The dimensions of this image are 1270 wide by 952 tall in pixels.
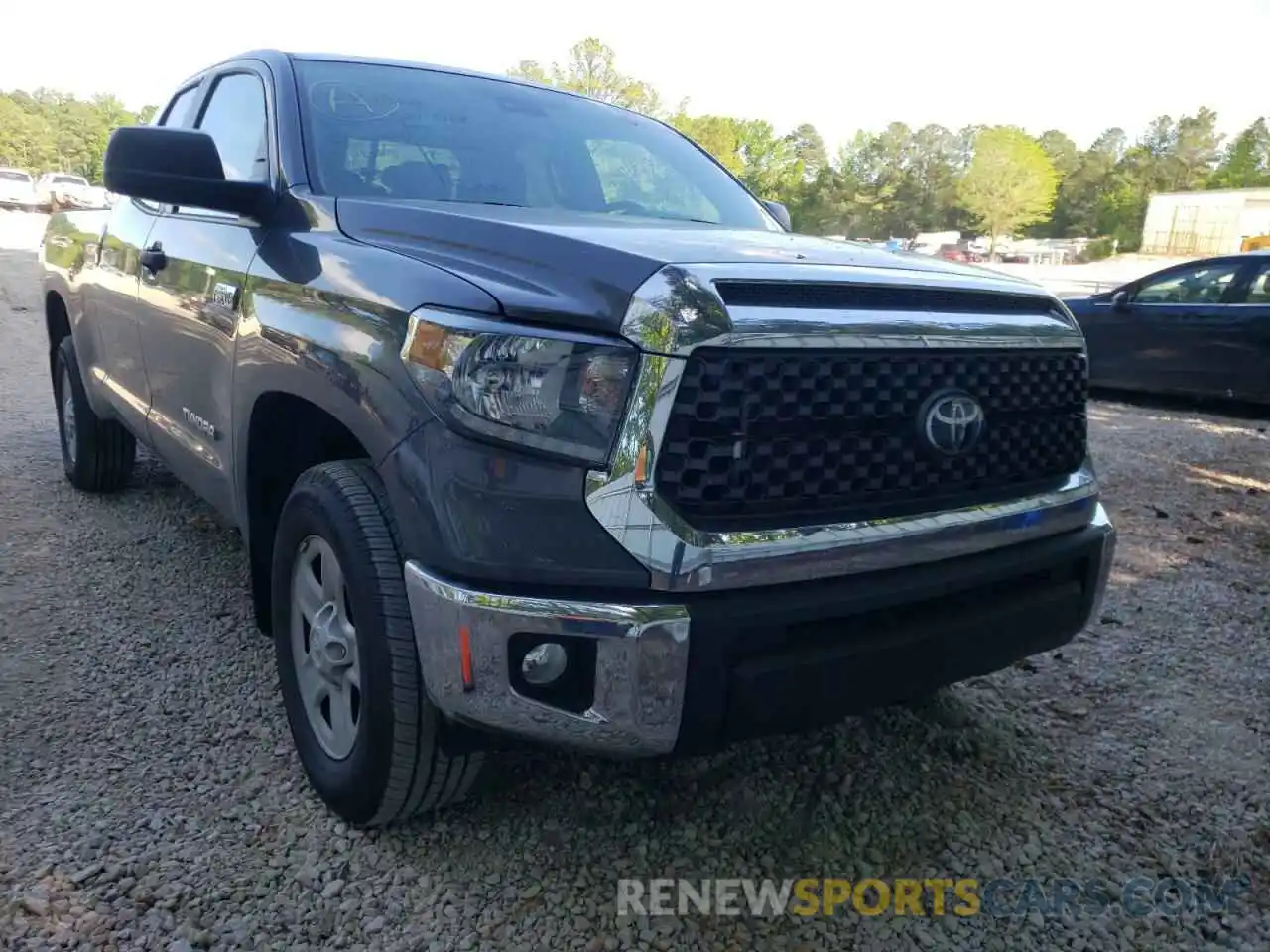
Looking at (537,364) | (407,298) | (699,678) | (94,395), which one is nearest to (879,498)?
(699,678)

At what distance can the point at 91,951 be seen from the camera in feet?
6.12

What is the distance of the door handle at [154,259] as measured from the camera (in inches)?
125

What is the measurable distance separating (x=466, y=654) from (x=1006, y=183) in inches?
2954

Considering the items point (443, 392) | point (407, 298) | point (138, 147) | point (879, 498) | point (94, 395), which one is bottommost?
point (94, 395)

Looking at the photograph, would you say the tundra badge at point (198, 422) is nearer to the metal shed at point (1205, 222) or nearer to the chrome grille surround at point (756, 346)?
the chrome grille surround at point (756, 346)

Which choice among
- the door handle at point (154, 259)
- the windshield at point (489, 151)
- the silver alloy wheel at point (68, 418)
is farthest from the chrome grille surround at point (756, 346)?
the silver alloy wheel at point (68, 418)

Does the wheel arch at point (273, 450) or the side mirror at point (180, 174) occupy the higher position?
the side mirror at point (180, 174)

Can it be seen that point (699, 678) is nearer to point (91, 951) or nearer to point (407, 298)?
point (407, 298)

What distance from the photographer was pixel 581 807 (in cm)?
236

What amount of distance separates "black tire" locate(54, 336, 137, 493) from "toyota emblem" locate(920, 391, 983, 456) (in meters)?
3.82

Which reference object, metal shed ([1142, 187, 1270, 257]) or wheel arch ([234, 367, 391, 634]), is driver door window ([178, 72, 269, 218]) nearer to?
wheel arch ([234, 367, 391, 634])

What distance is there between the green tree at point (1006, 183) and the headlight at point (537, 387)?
72.4 metres

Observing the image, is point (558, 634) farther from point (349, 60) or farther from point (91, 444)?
point (91, 444)

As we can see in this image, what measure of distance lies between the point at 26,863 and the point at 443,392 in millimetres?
1409
